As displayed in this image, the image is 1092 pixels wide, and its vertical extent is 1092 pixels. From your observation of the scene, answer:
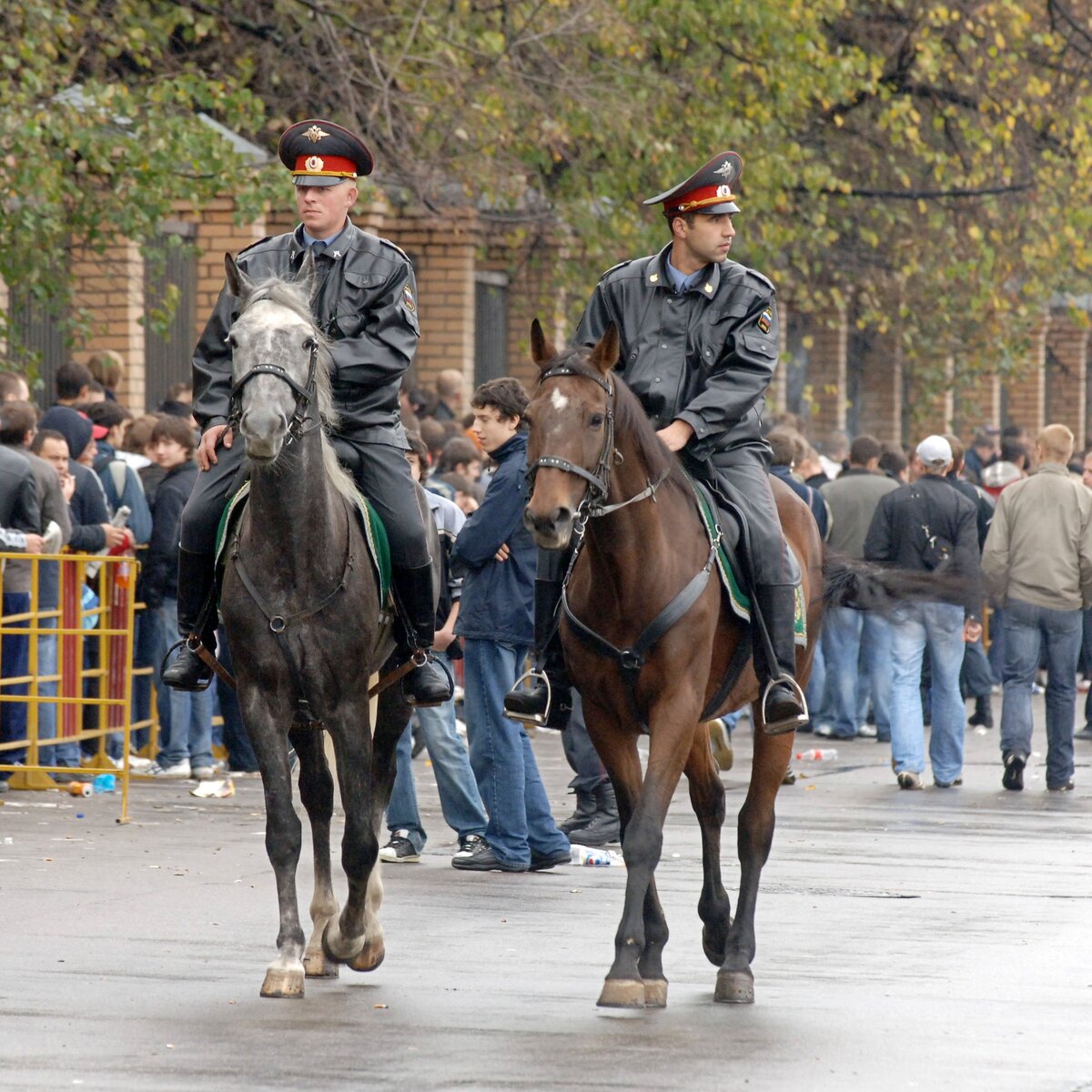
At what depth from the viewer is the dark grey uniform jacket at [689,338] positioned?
26.4 feet

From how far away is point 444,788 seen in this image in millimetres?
10953

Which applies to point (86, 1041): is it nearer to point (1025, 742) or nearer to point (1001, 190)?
point (1025, 742)

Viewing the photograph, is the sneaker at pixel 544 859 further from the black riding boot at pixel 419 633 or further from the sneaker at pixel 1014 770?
the sneaker at pixel 1014 770

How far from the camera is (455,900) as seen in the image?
961 cm

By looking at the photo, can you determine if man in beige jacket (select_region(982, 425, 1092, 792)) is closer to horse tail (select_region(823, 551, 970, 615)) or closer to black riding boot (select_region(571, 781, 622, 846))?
black riding boot (select_region(571, 781, 622, 846))

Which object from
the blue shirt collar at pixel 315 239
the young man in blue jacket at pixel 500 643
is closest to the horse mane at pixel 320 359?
the blue shirt collar at pixel 315 239

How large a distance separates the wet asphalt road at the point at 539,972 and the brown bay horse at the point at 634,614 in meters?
0.23

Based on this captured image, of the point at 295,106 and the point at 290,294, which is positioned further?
the point at 295,106

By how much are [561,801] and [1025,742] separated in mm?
3152

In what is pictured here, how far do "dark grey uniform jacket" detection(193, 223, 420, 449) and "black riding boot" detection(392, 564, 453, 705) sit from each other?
19.0 inches

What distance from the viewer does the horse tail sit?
9.80 m

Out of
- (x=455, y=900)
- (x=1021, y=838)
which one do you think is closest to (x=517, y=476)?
(x=455, y=900)

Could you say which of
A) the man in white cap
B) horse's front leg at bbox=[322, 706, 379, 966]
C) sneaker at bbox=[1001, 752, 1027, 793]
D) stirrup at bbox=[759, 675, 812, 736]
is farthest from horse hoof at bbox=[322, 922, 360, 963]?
sneaker at bbox=[1001, 752, 1027, 793]

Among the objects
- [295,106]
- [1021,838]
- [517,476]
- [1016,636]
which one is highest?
[295,106]
